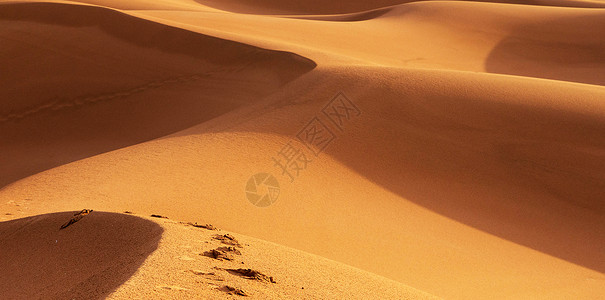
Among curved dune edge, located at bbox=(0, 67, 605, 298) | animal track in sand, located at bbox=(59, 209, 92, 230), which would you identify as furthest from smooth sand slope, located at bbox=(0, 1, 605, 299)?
animal track in sand, located at bbox=(59, 209, 92, 230)

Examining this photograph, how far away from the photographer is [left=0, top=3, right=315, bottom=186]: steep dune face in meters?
7.33

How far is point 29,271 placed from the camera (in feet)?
9.89

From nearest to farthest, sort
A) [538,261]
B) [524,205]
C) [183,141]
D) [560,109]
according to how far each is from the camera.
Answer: [538,261] < [524,205] < [183,141] < [560,109]

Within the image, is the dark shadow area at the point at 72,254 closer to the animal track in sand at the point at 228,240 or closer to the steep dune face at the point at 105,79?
the animal track in sand at the point at 228,240

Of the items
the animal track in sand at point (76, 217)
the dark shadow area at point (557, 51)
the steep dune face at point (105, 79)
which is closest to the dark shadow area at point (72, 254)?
the animal track in sand at point (76, 217)

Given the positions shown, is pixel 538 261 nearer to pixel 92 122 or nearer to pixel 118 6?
pixel 92 122

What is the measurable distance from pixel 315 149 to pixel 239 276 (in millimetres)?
3086

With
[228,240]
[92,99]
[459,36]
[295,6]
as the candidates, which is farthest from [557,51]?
[295,6]

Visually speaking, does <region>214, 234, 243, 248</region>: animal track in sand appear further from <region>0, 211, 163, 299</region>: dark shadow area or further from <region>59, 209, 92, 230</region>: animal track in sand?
<region>59, 209, 92, 230</region>: animal track in sand

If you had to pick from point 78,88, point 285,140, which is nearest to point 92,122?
point 78,88

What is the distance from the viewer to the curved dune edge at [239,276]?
2.25m

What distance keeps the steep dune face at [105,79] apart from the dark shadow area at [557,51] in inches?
255

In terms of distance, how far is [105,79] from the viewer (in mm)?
8320

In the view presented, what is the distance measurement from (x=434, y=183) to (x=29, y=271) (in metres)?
3.49
